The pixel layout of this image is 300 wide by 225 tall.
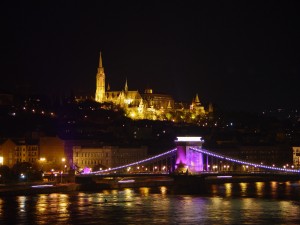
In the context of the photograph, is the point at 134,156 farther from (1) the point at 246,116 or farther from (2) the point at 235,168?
(1) the point at 246,116

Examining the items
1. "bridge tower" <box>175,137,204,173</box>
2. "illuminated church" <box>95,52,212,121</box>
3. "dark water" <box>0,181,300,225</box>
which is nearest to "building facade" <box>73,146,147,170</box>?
"bridge tower" <box>175,137,204,173</box>

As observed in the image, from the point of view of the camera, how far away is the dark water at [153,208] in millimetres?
33312

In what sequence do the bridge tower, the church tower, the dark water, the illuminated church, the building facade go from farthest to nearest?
the church tower, the illuminated church, the building facade, the bridge tower, the dark water

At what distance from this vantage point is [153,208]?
37.5m

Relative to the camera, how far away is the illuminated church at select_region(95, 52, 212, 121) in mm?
99812

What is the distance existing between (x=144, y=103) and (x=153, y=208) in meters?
65.6

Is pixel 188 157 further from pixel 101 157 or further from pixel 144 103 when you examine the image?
pixel 144 103

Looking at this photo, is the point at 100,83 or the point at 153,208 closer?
the point at 153,208

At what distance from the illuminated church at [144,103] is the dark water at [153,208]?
51644 mm

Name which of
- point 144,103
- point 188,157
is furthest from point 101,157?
point 144,103

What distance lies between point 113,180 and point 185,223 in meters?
20.3

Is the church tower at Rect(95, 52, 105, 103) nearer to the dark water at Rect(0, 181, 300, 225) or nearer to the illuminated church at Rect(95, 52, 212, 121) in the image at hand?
the illuminated church at Rect(95, 52, 212, 121)

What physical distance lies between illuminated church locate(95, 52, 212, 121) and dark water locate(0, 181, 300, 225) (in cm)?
5164

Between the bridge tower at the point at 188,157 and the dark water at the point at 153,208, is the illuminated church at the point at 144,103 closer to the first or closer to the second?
the bridge tower at the point at 188,157
